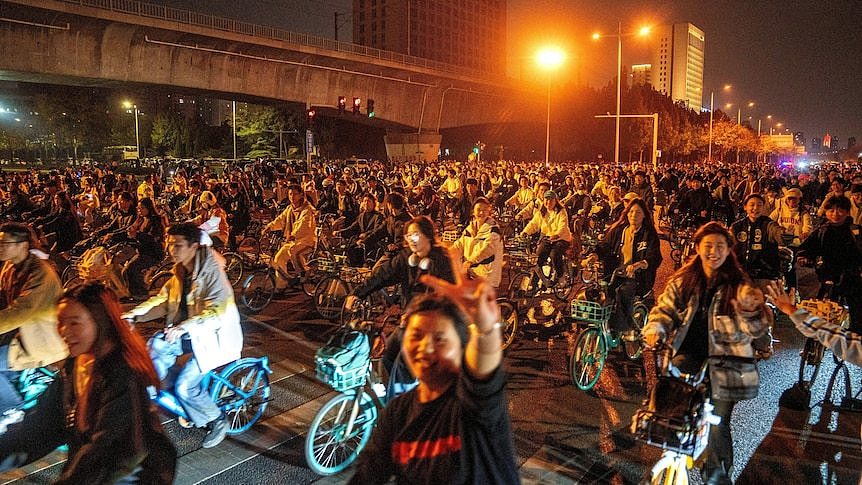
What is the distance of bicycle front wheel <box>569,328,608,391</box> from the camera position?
671cm

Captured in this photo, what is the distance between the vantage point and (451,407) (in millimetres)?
2412

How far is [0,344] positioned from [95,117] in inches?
2202

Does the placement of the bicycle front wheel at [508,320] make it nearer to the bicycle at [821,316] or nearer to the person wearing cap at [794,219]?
the bicycle at [821,316]

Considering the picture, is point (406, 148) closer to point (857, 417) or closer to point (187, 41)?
point (187, 41)

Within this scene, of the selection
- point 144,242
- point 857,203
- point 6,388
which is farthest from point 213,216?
point 857,203

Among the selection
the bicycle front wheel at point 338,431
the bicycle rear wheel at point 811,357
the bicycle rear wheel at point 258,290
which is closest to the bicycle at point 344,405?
the bicycle front wheel at point 338,431

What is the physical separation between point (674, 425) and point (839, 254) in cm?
491

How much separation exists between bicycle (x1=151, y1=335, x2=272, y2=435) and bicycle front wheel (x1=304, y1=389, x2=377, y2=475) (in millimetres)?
904

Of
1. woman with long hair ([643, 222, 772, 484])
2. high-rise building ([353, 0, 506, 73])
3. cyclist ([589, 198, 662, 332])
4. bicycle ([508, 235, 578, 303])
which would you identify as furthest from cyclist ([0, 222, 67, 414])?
high-rise building ([353, 0, 506, 73])

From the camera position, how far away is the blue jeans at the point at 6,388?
15.8ft

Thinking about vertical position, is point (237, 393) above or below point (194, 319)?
below

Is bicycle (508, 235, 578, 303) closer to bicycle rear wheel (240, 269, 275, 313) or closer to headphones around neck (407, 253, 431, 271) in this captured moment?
bicycle rear wheel (240, 269, 275, 313)

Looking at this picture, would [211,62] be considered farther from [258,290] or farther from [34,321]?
[34,321]

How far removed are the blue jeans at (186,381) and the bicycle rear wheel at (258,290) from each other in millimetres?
5203
